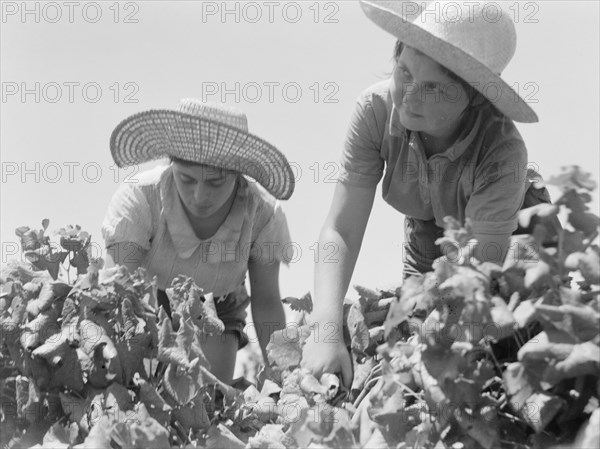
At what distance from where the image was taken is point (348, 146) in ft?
10.2

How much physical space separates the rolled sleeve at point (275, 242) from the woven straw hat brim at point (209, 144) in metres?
0.17

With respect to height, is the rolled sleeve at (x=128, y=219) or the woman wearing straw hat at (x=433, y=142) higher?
the woman wearing straw hat at (x=433, y=142)

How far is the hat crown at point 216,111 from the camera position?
13.1ft

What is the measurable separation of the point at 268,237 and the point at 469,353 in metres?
2.21

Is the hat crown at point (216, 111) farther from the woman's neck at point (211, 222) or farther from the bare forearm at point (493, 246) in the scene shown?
the bare forearm at point (493, 246)

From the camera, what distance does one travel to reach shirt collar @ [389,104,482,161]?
9.75 ft

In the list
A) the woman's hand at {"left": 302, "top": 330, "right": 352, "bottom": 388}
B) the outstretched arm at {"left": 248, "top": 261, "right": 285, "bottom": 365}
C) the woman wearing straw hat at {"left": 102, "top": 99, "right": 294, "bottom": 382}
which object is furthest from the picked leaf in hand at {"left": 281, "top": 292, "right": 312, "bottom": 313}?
the outstretched arm at {"left": 248, "top": 261, "right": 285, "bottom": 365}

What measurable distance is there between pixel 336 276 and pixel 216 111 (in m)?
1.35

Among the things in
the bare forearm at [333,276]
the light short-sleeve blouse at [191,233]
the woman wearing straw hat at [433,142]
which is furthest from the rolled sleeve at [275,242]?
the bare forearm at [333,276]

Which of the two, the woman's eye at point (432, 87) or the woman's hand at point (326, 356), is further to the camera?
the woman's eye at point (432, 87)

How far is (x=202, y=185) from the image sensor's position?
12.6 feet

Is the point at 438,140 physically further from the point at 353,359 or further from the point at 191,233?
the point at 191,233

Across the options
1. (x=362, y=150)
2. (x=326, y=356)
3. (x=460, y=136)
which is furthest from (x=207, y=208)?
(x=326, y=356)

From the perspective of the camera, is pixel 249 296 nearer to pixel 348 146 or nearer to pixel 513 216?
pixel 348 146
